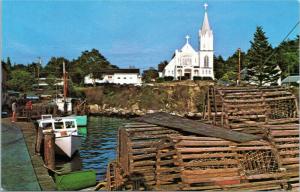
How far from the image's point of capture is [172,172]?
26.1 ft

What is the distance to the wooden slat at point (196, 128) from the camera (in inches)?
308

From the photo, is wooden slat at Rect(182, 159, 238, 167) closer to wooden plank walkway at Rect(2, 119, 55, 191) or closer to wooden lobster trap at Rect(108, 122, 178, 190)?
wooden lobster trap at Rect(108, 122, 178, 190)

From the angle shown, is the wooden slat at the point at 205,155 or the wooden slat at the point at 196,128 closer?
the wooden slat at the point at 205,155

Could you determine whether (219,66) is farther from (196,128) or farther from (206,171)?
(206,171)

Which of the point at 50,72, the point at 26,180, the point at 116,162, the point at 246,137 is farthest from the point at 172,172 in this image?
the point at 50,72

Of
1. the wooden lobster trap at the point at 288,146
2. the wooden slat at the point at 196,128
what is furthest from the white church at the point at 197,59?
the wooden lobster trap at the point at 288,146

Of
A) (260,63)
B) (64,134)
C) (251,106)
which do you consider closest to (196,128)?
(251,106)

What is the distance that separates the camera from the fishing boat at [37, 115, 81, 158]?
18.7m

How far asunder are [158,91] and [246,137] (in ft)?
152

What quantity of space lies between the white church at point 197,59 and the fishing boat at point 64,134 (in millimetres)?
43511

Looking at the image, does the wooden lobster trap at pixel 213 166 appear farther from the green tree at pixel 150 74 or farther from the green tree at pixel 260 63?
the green tree at pixel 150 74

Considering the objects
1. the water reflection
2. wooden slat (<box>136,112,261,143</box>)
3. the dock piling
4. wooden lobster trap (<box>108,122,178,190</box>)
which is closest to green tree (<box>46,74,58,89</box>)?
the water reflection

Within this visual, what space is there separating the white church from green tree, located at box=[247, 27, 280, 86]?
59.9 feet

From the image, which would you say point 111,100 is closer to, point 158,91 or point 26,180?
point 158,91
